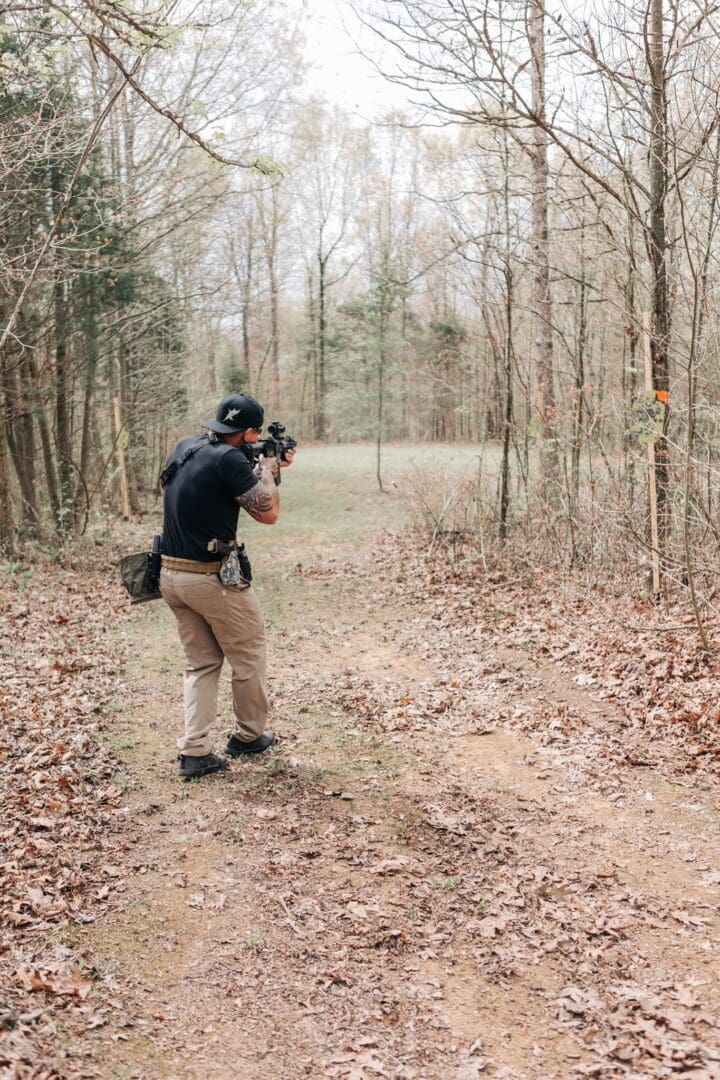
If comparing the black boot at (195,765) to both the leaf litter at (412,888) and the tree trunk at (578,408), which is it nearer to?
the leaf litter at (412,888)

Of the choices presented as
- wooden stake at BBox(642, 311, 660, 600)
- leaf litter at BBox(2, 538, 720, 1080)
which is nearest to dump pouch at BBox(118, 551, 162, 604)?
leaf litter at BBox(2, 538, 720, 1080)

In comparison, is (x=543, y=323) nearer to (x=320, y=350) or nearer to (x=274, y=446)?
(x=274, y=446)

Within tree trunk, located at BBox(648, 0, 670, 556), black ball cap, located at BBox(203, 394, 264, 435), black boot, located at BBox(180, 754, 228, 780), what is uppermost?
tree trunk, located at BBox(648, 0, 670, 556)

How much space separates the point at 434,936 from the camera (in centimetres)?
399

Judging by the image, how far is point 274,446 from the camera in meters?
5.79

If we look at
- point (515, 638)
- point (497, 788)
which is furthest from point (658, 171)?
point (497, 788)

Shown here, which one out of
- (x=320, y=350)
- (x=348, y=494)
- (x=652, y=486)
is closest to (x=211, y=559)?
(x=652, y=486)

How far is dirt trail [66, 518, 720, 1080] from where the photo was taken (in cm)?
329

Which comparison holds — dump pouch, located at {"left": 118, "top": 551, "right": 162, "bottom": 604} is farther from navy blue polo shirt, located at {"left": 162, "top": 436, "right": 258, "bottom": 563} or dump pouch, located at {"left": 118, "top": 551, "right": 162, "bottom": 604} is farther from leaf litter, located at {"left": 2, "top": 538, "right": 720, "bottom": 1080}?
leaf litter, located at {"left": 2, "top": 538, "right": 720, "bottom": 1080}

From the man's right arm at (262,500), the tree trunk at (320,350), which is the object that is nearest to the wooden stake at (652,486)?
the man's right arm at (262,500)

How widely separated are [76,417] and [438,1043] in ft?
50.5

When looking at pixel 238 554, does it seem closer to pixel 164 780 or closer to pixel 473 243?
pixel 164 780

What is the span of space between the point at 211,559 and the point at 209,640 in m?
0.64

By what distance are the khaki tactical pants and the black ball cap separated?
3.21 feet
